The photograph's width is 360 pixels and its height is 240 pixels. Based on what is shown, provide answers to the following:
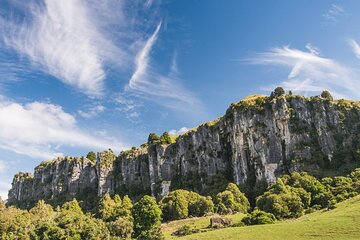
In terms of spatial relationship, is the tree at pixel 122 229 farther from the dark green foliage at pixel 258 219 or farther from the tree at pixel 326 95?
the tree at pixel 326 95

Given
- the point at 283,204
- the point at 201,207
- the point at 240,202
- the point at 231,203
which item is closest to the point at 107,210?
the point at 201,207

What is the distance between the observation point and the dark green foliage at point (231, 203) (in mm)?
124438

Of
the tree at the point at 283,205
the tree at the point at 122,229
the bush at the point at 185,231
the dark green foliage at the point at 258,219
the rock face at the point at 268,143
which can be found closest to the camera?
the dark green foliage at the point at 258,219

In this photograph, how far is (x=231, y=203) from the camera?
12788cm

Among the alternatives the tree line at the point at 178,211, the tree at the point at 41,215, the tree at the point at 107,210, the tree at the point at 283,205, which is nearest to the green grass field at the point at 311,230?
the tree line at the point at 178,211

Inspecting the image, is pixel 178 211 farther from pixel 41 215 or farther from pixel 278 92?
pixel 278 92

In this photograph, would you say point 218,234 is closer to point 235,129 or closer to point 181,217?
point 181,217

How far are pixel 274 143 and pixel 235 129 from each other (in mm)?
20367

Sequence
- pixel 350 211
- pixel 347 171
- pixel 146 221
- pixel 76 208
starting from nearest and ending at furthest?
pixel 350 211, pixel 146 221, pixel 347 171, pixel 76 208

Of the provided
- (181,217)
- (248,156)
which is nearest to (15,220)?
(181,217)

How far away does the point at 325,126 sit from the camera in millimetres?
159000

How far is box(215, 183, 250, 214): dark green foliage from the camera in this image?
12444cm

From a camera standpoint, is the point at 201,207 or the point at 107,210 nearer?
the point at 201,207

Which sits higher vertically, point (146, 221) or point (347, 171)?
point (347, 171)
